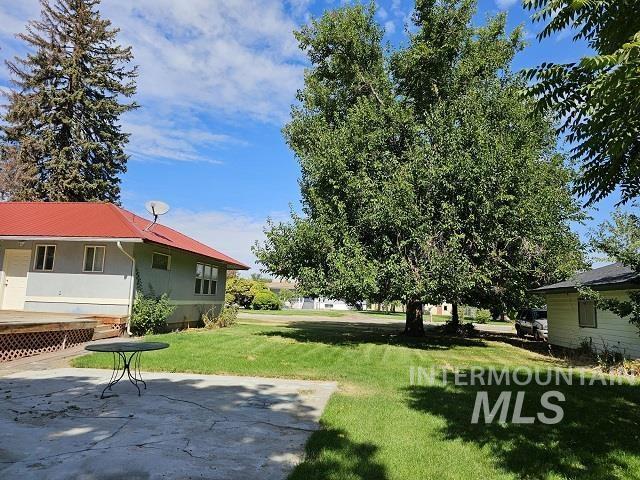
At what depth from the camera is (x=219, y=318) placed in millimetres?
21828

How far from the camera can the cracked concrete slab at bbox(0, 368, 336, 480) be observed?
14.0ft

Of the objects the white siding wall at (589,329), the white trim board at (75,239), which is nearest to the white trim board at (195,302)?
the white trim board at (75,239)

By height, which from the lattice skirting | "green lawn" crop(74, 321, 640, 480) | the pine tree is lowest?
"green lawn" crop(74, 321, 640, 480)

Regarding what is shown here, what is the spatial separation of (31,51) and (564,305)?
3533 centimetres

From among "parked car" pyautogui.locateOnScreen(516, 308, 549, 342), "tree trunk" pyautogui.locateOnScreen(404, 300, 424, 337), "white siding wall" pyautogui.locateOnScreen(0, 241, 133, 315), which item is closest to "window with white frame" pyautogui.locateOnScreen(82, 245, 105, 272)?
"white siding wall" pyautogui.locateOnScreen(0, 241, 133, 315)

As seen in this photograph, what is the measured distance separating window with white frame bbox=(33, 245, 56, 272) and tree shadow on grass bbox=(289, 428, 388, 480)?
594 inches

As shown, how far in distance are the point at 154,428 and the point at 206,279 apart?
18284mm

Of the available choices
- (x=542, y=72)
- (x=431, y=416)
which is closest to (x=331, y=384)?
(x=431, y=416)

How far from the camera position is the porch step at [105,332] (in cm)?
1439

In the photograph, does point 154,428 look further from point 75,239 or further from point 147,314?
point 75,239

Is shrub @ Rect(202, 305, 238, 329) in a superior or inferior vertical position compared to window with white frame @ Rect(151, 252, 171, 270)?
inferior

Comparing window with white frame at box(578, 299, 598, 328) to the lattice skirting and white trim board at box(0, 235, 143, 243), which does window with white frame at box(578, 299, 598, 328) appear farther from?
the lattice skirting

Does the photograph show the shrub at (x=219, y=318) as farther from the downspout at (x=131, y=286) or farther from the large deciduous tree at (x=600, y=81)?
the large deciduous tree at (x=600, y=81)

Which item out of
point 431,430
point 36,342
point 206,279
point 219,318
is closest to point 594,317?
point 431,430
